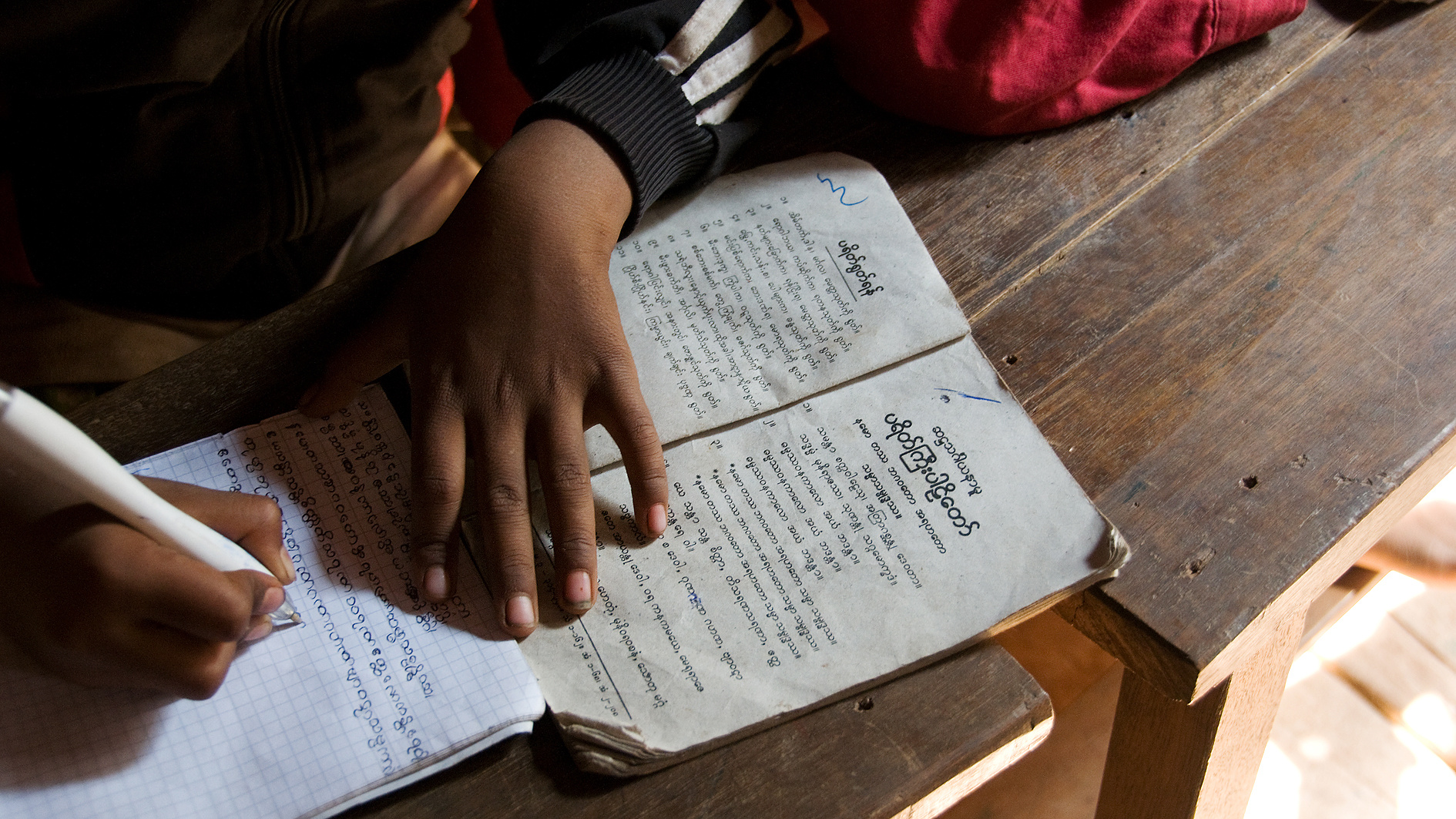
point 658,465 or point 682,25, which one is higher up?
point 682,25

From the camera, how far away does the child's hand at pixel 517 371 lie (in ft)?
1.33

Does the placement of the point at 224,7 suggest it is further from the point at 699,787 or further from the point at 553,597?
the point at 699,787

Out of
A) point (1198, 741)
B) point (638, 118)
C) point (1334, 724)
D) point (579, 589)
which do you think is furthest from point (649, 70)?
point (1334, 724)

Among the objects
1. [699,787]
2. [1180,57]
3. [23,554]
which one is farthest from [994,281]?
[23,554]

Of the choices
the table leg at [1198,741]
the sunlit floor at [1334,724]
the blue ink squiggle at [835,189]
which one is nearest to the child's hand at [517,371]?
the blue ink squiggle at [835,189]

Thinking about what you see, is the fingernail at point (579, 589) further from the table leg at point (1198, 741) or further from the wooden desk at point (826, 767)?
the table leg at point (1198, 741)

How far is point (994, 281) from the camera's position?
515 millimetres

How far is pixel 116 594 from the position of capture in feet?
1.07

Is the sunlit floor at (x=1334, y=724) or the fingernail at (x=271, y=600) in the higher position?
the fingernail at (x=271, y=600)

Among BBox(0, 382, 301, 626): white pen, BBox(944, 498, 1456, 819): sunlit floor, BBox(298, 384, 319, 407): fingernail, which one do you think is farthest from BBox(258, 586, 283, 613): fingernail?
BBox(944, 498, 1456, 819): sunlit floor

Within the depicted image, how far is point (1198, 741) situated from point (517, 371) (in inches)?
18.5

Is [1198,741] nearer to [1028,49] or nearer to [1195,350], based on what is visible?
[1195,350]

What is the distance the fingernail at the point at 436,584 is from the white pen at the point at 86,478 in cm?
6

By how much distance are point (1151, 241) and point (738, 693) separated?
1.18 feet
